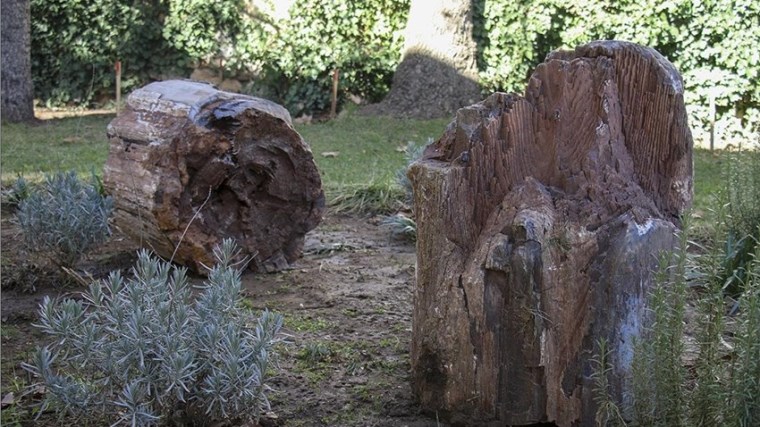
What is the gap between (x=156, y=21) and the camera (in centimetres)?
1332

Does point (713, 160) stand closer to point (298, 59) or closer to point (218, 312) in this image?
point (298, 59)

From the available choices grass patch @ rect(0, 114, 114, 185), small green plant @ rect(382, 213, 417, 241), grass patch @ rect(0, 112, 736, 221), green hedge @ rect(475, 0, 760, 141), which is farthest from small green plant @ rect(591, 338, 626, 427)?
green hedge @ rect(475, 0, 760, 141)

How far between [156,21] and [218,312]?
11.1 metres

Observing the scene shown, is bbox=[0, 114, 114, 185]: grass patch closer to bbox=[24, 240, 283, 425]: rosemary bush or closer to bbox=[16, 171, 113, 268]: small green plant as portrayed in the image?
bbox=[16, 171, 113, 268]: small green plant

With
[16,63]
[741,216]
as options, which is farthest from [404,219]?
[16,63]

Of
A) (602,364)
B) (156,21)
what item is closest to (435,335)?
(602,364)

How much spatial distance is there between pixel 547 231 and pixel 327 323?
63.8 inches

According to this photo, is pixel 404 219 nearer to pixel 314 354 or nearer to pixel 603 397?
pixel 314 354

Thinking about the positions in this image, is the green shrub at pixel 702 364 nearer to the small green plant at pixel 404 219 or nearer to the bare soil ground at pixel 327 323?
the bare soil ground at pixel 327 323

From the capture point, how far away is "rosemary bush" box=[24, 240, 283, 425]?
2863 mm

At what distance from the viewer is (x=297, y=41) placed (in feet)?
41.5

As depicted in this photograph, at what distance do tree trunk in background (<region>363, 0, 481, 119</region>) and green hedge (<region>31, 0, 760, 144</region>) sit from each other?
36cm

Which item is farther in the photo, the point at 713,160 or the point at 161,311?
the point at 713,160

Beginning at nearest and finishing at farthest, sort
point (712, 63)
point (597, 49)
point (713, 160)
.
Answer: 1. point (597, 49)
2. point (713, 160)
3. point (712, 63)
